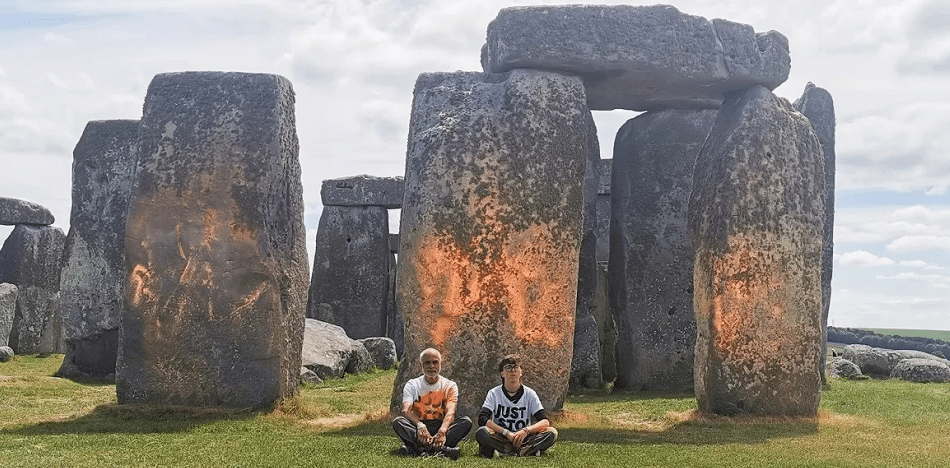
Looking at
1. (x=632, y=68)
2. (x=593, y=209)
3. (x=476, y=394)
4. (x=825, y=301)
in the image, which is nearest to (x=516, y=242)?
(x=476, y=394)

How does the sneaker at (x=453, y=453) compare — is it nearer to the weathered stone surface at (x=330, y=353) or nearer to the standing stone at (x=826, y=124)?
the weathered stone surface at (x=330, y=353)

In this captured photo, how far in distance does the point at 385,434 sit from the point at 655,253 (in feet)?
20.8

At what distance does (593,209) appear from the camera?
47.1 feet

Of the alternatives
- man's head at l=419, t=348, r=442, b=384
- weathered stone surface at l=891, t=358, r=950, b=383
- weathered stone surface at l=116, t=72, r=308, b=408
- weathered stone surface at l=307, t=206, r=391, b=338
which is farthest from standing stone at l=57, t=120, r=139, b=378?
weathered stone surface at l=891, t=358, r=950, b=383

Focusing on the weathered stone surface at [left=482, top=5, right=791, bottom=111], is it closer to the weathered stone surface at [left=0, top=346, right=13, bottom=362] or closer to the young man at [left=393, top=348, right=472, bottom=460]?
the young man at [left=393, top=348, right=472, bottom=460]

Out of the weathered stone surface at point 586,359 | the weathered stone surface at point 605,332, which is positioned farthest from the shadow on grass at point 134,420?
the weathered stone surface at point 605,332

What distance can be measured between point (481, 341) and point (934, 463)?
3613 mm

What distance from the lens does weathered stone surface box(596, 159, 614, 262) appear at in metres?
18.8

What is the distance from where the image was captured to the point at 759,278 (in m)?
9.94

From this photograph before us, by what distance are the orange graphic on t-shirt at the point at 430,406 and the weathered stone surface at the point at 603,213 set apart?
11.4 meters

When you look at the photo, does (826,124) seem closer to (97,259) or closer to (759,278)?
(759,278)

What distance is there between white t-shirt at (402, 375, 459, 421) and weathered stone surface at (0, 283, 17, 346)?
38.7 feet

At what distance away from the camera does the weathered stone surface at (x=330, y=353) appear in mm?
14477

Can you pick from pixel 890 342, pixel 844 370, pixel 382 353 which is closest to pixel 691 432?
pixel 844 370
